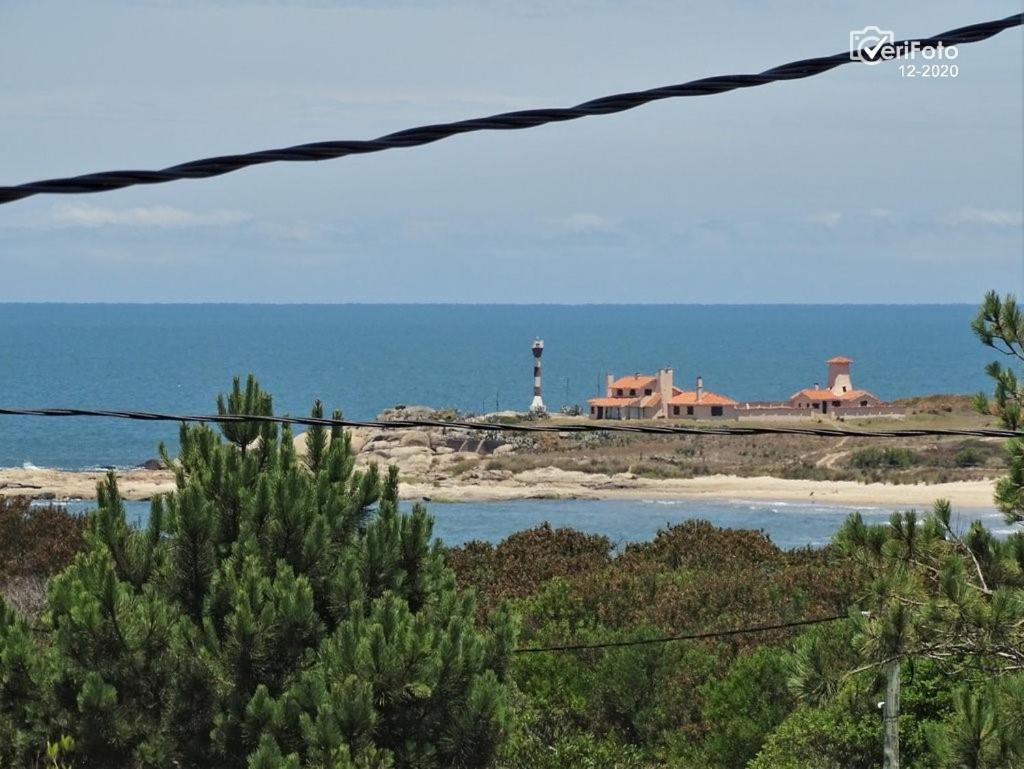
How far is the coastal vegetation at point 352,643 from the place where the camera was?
10.2 metres

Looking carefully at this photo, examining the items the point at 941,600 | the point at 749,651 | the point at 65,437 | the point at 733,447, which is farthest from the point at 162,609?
the point at 65,437

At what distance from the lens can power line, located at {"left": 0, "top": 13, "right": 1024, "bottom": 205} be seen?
3.55 metres

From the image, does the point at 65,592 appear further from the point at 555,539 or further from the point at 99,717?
the point at 555,539

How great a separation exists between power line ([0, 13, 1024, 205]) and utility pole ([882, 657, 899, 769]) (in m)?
8.92

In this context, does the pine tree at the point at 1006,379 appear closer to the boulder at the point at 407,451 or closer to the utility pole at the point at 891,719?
the utility pole at the point at 891,719

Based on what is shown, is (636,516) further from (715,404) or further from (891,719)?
(891,719)

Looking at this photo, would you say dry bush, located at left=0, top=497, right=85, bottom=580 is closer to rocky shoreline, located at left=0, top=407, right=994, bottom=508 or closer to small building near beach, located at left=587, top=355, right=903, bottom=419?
rocky shoreline, located at left=0, top=407, right=994, bottom=508

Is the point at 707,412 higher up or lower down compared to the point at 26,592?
higher up

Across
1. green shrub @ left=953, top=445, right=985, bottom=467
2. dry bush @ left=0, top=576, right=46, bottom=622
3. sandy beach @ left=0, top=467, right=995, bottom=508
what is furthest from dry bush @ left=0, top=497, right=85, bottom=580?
green shrub @ left=953, top=445, right=985, bottom=467

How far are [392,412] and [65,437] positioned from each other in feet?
90.0

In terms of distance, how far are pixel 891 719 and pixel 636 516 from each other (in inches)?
2102

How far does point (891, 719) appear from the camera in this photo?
1292cm

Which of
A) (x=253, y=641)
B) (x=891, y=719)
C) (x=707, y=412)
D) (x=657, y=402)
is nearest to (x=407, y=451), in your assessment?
(x=657, y=402)

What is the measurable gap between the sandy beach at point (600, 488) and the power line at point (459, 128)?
6631cm
